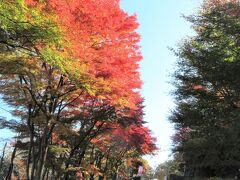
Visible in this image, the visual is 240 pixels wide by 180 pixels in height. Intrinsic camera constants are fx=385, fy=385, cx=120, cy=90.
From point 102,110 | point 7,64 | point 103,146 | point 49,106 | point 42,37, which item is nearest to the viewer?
point 42,37

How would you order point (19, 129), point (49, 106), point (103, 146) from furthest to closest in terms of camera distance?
point (103, 146), point (19, 129), point (49, 106)

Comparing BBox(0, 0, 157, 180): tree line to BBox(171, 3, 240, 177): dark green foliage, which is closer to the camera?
BBox(0, 0, 157, 180): tree line

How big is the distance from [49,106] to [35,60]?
4.42 m

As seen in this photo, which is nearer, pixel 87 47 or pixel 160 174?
pixel 87 47

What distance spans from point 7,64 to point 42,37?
529 cm

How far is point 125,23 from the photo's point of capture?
64.7 feet

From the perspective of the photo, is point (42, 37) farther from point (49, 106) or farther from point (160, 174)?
point (160, 174)

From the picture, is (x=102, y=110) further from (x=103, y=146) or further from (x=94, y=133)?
(x=103, y=146)

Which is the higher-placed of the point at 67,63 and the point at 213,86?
the point at 213,86

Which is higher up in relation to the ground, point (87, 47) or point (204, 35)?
point (204, 35)

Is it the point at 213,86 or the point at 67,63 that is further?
the point at 213,86

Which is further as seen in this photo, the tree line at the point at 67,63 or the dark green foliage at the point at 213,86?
the dark green foliage at the point at 213,86

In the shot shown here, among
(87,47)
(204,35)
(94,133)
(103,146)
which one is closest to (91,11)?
(87,47)

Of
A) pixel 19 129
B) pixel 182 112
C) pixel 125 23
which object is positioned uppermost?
pixel 125 23
